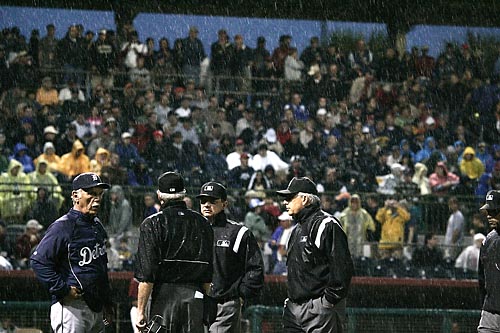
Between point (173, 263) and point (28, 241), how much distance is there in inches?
326

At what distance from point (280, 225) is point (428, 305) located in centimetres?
266

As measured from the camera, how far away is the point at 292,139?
20391mm

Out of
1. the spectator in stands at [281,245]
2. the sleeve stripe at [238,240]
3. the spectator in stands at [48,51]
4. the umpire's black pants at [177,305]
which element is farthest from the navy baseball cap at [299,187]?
the spectator in stands at [48,51]

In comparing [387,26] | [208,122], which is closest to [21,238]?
[208,122]

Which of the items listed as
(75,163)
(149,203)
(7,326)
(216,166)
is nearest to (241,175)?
(216,166)

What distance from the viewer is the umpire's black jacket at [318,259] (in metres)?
8.62

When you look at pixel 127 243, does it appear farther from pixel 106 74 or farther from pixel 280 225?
pixel 106 74

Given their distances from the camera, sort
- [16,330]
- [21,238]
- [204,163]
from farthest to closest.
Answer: [204,163] → [21,238] → [16,330]

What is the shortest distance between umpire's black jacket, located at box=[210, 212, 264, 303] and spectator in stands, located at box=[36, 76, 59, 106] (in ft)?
38.6

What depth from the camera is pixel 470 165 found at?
67.6 ft

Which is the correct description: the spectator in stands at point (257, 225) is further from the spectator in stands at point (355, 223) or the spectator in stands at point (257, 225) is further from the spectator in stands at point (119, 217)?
the spectator in stands at point (119, 217)

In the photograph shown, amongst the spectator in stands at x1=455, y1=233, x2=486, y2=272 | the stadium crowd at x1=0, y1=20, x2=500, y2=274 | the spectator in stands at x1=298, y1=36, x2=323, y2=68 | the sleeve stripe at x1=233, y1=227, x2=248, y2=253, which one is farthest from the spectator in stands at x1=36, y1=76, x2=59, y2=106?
the sleeve stripe at x1=233, y1=227, x2=248, y2=253

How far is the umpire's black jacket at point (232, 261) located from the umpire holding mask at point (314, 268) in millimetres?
498

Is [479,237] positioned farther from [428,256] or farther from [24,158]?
[24,158]
